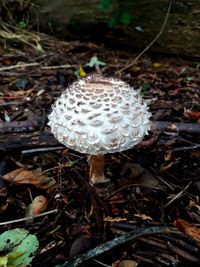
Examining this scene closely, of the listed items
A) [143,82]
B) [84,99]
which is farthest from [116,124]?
[143,82]

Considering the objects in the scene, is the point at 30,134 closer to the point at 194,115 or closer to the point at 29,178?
the point at 29,178

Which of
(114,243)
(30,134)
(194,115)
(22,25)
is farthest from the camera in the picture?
Answer: (22,25)

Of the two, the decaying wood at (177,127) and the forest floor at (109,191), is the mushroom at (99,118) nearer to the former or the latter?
the forest floor at (109,191)

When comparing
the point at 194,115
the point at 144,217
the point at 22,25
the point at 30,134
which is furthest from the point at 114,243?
the point at 22,25

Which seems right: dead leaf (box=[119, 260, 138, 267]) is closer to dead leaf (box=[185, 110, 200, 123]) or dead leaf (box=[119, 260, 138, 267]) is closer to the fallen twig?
the fallen twig

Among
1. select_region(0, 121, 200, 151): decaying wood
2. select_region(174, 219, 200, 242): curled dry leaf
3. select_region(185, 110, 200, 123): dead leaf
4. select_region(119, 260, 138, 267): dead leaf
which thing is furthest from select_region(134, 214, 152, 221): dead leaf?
select_region(185, 110, 200, 123): dead leaf

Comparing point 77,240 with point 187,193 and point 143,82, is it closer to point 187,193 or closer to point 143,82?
point 187,193

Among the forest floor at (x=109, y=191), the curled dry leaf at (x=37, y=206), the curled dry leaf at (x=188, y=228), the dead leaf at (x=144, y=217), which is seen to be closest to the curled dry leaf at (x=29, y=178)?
the forest floor at (x=109, y=191)
